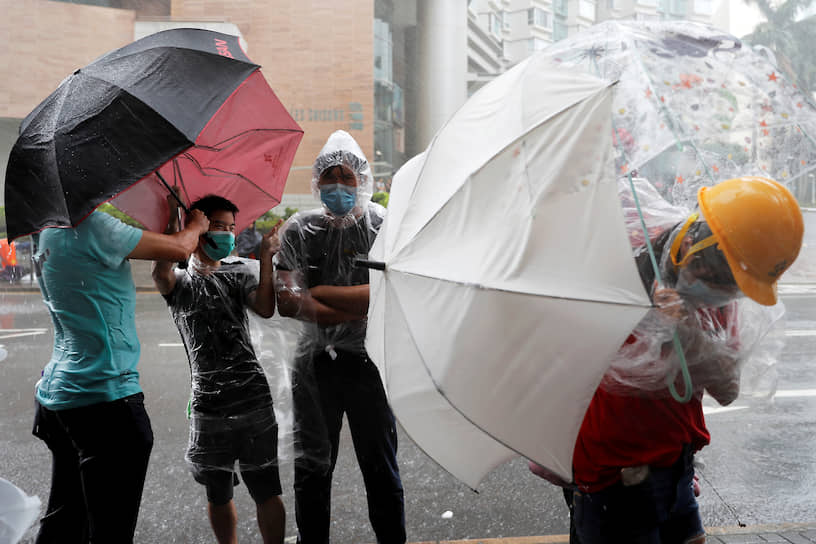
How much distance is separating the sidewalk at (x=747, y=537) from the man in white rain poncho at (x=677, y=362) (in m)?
1.43

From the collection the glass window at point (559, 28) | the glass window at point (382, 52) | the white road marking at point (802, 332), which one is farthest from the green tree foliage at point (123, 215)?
the glass window at point (559, 28)

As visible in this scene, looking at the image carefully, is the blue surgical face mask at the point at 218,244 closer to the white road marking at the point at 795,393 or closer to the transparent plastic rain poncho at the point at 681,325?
the transparent plastic rain poncho at the point at 681,325

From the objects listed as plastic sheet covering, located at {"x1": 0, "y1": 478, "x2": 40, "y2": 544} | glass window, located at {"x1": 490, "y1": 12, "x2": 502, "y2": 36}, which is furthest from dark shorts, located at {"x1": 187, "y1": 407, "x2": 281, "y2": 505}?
glass window, located at {"x1": 490, "y1": 12, "x2": 502, "y2": 36}

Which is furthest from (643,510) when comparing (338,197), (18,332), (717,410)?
(18,332)

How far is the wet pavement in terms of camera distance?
3.17m

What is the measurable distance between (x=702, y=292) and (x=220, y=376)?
5.82ft

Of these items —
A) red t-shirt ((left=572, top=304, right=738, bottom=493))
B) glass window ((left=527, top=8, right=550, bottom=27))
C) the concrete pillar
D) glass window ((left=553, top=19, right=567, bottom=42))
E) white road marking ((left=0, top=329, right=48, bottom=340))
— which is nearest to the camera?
red t-shirt ((left=572, top=304, right=738, bottom=493))

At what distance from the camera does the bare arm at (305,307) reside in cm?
253

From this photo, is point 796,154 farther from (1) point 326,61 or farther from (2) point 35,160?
(1) point 326,61

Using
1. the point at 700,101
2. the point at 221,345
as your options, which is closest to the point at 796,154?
the point at 700,101

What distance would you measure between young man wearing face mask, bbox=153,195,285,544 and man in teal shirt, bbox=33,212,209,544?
0.29m

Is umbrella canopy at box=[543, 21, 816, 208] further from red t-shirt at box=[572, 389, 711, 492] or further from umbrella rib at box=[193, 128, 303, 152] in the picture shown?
umbrella rib at box=[193, 128, 303, 152]

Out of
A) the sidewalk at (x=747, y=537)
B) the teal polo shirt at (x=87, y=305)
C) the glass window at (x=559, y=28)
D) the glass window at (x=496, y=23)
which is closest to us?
the teal polo shirt at (x=87, y=305)

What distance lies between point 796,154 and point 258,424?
200cm
